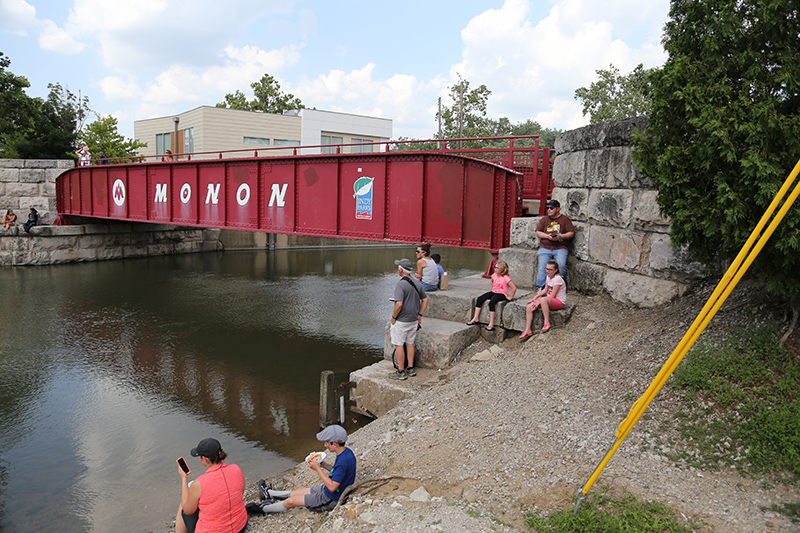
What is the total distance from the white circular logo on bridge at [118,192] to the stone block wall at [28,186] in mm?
6203

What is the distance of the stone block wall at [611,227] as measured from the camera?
7691mm

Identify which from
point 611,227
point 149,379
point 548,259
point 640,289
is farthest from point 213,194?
point 640,289

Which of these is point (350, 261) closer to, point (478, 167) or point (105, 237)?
point (105, 237)

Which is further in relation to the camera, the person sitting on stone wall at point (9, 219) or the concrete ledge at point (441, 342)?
the person sitting on stone wall at point (9, 219)

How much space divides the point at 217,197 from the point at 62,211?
1367 centimetres

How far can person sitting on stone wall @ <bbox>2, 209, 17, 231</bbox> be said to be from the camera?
81.6 ft

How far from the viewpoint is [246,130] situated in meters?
39.7

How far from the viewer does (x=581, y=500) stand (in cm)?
401

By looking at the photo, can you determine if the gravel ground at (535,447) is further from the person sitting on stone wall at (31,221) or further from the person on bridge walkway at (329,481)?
the person sitting on stone wall at (31,221)

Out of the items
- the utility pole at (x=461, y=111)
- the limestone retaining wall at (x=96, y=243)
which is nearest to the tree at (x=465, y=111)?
the utility pole at (x=461, y=111)

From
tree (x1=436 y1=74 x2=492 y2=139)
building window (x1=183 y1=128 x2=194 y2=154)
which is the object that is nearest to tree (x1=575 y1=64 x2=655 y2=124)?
tree (x1=436 y1=74 x2=492 y2=139)

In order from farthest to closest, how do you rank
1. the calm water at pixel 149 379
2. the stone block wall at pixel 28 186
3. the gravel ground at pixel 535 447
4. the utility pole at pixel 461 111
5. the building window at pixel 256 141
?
the utility pole at pixel 461 111, the building window at pixel 256 141, the stone block wall at pixel 28 186, the calm water at pixel 149 379, the gravel ground at pixel 535 447

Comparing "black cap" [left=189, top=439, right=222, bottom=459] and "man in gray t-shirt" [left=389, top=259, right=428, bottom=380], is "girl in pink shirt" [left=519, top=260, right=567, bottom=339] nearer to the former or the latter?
"man in gray t-shirt" [left=389, top=259, right=428, bottom=380]

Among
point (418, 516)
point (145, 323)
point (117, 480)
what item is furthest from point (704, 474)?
point (145, 323)
